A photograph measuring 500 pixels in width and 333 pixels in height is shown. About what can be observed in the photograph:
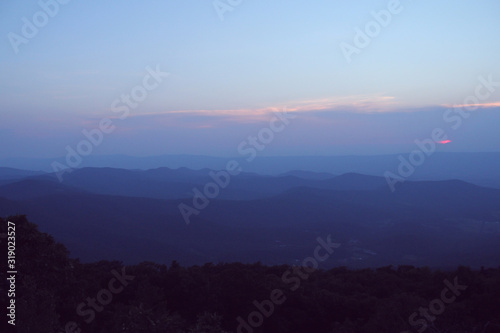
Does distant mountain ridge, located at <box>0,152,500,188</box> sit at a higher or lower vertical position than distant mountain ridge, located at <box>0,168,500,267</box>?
higher

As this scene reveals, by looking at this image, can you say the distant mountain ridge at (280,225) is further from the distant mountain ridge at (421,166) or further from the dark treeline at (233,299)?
the distant mountain ridge at (421,166)

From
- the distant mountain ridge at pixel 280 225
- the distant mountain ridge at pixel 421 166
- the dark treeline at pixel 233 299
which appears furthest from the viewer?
the distant mountain ridge at pixel 421 166

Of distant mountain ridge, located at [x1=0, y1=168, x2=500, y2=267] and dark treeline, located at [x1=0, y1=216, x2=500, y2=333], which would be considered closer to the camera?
dark treeline, located at [x1=0, y1=216, x2=500, y2=333]

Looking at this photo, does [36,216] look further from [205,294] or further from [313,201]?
[313,201]

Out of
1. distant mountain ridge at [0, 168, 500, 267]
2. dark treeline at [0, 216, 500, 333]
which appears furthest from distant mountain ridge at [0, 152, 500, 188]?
dark treeline at [0, 216, 500, 333]

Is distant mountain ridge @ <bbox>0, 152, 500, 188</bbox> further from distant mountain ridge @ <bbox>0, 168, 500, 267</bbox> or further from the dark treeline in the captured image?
the dark treeline

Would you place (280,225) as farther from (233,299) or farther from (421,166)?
(421,166)

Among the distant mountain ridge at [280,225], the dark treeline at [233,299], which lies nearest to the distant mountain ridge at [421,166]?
the distant mountain ridge at [280,225]

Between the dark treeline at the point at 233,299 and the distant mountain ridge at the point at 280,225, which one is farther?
the distant mountain ridge at the point at 280,225

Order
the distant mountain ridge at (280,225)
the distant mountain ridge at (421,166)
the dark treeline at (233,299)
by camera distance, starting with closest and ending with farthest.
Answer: the dark treeline at (233,299), the distant mountain ridge at (280,225), the distant mountain ridge at (421,166)
